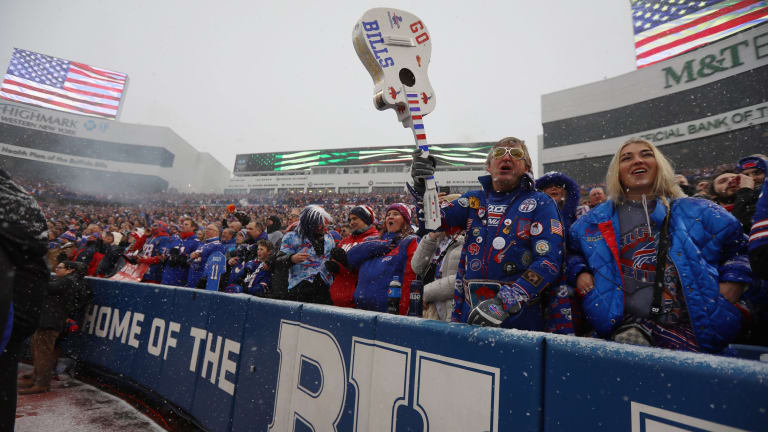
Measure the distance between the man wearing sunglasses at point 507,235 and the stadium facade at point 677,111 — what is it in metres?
26.1

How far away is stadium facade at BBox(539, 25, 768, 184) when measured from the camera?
20922 mm

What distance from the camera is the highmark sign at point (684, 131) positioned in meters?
20.7

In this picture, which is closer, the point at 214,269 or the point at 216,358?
the point at 216,358

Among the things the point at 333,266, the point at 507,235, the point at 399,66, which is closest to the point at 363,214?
the point at 333,266

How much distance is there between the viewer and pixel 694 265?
61.9 inches

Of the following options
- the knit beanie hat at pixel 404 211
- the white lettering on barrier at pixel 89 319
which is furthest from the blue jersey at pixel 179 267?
the knit beanie hat at pixel 404 211

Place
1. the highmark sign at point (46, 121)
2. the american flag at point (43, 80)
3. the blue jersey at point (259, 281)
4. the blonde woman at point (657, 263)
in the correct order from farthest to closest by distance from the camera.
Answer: the highmark sign at point (46, 121) < the american flag at point (43, 80) < the blue jersey at point (259, 281) < the blonde woman at point (657, 263)

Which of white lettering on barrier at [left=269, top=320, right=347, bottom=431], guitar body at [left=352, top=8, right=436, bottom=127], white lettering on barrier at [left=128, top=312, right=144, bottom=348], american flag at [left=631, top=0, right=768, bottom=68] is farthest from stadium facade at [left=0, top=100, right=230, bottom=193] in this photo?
guitar body at [left=352, top=8, right=436, bottom=127]

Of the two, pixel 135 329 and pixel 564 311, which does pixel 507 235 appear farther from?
pixel 135 329

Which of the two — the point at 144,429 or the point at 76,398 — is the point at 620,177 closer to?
the point at 144,429

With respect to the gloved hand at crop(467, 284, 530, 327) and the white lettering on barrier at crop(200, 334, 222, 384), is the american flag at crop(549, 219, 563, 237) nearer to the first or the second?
the gloved hand at crop(467, 284, 530, 327)

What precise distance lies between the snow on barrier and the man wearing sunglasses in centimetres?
47

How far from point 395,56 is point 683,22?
3117 centimetres

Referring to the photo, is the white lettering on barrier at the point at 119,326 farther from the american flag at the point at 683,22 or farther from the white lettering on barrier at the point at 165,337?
the american flag at the point at 683,22
